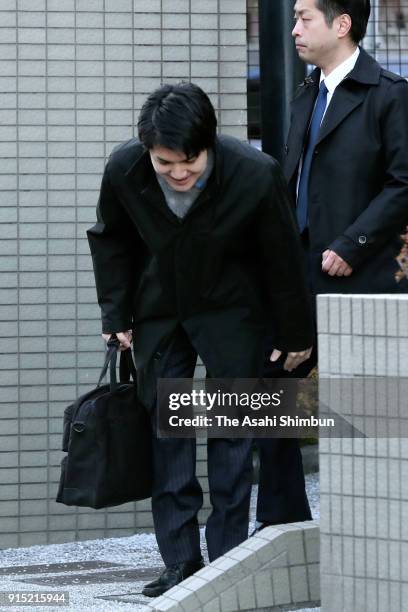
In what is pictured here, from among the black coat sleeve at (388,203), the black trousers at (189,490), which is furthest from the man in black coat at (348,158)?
the black trousers at (189,490)

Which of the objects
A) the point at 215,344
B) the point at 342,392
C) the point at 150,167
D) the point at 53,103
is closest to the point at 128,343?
the point at 215,344

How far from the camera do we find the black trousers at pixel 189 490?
477 cm

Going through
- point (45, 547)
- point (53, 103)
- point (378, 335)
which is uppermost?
point (53, 103)

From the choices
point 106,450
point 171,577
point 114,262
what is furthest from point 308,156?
point 171,577

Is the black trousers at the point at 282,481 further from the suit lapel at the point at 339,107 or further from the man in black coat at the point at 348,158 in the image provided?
the suit lapel at the point at 339,107

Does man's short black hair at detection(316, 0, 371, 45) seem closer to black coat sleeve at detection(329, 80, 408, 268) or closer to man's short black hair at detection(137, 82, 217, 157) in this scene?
black coat sleeve at detection(329, 80, 408, 268)

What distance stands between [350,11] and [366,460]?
1933 millimetres

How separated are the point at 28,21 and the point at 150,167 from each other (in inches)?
66.4

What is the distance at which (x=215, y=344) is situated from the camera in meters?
4.75

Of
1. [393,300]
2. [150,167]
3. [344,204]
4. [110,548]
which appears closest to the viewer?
[393,300]

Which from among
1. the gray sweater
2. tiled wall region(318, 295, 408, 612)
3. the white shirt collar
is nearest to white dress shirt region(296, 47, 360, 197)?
the white shirt collar

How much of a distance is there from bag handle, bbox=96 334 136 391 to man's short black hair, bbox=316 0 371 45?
54.6 inches

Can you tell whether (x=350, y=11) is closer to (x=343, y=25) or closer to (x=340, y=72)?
(x=343, y=25)

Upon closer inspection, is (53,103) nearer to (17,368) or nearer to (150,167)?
(17,368)
